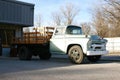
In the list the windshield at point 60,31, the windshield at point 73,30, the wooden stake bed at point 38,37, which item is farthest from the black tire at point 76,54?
the wooden stake bed at point 38,37

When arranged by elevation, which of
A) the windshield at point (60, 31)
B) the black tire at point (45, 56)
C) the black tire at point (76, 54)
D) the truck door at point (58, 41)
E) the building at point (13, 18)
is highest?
the building at point (13, 18)

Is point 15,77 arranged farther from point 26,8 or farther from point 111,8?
point 111,8

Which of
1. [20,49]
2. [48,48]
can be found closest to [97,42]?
[48,48]

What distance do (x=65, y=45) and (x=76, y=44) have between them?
0.84 metres

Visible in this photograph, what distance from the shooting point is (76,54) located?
66.8 ft

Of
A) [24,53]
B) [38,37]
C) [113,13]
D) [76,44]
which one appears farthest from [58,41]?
[113,13]

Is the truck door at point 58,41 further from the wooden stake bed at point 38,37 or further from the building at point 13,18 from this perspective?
the building at point 13,18

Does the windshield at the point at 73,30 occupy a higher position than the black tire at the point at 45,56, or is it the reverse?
the windshield at the point at 73,30

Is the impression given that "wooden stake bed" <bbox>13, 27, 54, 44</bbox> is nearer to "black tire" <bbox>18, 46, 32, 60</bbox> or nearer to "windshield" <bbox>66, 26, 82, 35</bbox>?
"black tire" <bbox>18, 46, 32, 60</bbox>

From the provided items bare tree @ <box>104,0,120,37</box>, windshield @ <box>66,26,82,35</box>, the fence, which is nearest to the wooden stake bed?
windshield @ <box>66,26,82,35</box>

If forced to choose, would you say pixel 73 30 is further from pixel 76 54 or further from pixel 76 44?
pixel 76 54

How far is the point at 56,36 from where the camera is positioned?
2194 cm

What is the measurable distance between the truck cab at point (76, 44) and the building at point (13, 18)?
11.9 meters

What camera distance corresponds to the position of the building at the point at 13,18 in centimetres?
3375
